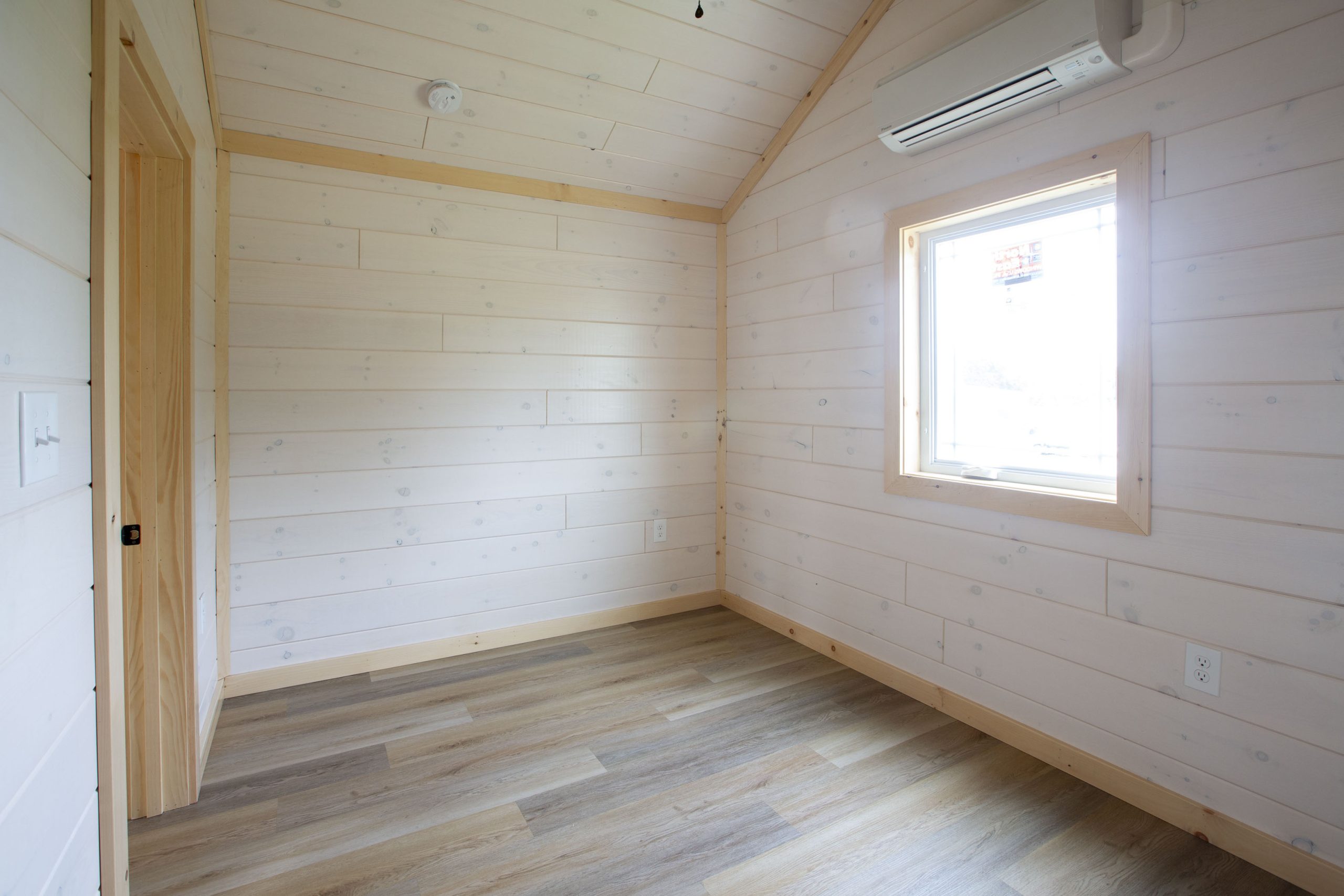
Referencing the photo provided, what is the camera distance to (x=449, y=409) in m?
2.96

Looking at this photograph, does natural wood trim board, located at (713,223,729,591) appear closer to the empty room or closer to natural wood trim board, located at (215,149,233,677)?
the empty room

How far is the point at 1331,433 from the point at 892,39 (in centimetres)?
196

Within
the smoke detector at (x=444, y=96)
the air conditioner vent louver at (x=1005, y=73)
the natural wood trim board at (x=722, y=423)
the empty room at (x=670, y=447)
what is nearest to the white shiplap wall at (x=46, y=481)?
the empty room at (x=670, y=447)

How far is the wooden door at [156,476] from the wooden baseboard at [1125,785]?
239 centimetres

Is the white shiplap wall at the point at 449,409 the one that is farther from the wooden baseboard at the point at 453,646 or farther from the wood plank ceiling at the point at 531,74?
the wood plank ceiling at the point at 531,74

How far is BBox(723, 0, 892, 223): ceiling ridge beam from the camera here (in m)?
2.64

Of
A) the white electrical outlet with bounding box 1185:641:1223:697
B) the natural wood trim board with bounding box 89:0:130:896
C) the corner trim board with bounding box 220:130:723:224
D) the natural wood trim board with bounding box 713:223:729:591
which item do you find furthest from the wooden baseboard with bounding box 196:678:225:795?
the white electrical outlet with bounding box 1185:641:1223:697

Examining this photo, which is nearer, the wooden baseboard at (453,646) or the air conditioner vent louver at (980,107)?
the air conditioner vent louver at (980,107)

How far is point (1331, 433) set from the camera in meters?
1.53

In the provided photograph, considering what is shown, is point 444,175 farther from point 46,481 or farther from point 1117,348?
point 1117,348

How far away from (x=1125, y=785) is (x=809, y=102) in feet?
9.21

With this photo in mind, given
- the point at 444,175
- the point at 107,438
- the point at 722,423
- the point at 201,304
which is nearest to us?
the point at 107,438

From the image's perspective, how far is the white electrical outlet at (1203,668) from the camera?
172cm

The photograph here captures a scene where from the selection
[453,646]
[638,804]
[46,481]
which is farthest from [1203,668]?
[453,646]
